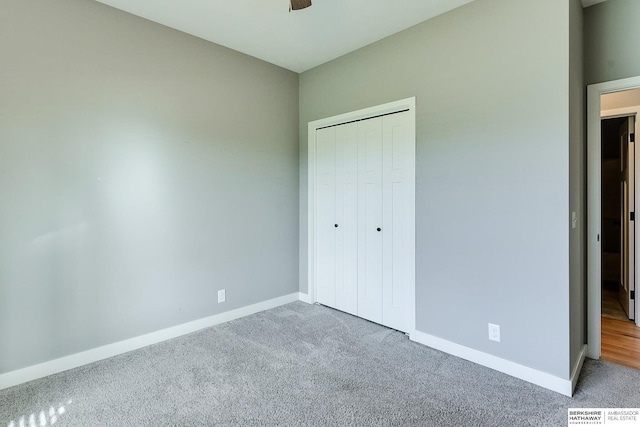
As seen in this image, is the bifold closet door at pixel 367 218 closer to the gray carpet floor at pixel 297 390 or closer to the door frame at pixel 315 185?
the door frame at pixel 315 185

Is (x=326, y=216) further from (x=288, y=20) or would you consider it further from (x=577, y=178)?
(x=577, y=178)

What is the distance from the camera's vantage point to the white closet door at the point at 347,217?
3299 mm

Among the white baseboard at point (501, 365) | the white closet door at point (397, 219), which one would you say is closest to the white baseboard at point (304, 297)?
the white closet door at point (397, 219)

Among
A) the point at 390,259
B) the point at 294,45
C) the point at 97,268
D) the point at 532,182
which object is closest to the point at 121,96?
the point at 97,268

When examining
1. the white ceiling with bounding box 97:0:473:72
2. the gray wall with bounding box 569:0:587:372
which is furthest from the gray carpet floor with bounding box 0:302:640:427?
the white ceiling with bounding box 97:0:473:72

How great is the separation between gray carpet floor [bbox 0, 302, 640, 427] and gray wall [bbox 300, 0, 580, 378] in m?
0.32

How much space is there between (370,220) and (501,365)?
1.54 metres

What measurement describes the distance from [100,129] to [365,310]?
274 centimetres

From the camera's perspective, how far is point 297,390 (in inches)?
80.7

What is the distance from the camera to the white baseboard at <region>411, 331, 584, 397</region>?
2018 millimetres

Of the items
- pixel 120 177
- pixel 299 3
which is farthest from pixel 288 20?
pixel 120 177

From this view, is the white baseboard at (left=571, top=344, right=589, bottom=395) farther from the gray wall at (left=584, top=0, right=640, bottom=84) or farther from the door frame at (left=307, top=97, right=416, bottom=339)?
the gray wall at (left=584, top=0, right=640, bottom=84)

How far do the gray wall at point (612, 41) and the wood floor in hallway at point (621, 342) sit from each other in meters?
2.06

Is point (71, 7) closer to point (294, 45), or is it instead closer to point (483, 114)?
point (294, 45)
